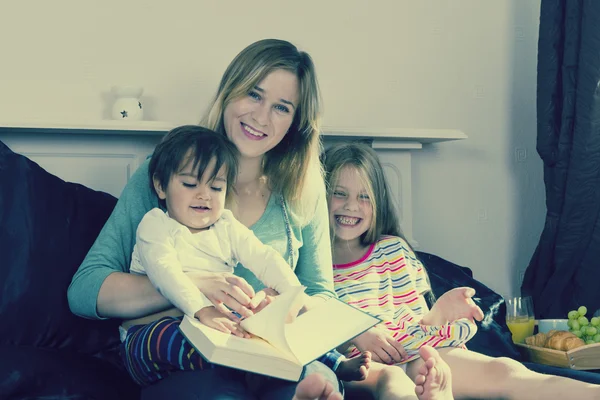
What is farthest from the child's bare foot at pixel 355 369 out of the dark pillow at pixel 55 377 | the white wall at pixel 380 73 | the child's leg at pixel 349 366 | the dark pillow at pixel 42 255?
the white wall at pixel 380 73

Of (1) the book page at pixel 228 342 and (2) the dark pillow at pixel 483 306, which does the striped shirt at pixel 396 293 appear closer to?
(2) the dark pillow at pixel 483 306

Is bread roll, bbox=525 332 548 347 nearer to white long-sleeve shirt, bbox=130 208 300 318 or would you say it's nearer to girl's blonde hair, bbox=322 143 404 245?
girl's blonde hair, bbox=322 143 404 245

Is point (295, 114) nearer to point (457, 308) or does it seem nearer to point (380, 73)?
point (457, 308)

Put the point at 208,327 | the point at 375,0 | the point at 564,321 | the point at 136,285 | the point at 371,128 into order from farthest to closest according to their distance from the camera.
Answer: the point at 375,0 → the point at 371,128 → the point at 564,321 → the point at 136,285 → the point at 208,327

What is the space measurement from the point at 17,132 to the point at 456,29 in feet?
4.91

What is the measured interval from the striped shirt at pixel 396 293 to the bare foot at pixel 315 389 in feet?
1.84

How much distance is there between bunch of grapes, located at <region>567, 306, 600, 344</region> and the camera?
187cm

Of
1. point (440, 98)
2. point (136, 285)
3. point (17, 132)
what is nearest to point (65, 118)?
point (17, 132)

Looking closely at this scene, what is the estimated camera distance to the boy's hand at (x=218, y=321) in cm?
119

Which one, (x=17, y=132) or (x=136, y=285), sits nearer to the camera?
(x=136, y=285)

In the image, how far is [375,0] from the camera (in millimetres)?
2387

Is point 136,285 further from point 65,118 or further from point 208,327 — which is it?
point 65,118

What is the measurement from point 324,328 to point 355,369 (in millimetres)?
114

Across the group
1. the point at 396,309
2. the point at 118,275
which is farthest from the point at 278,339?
the point at 396,309
